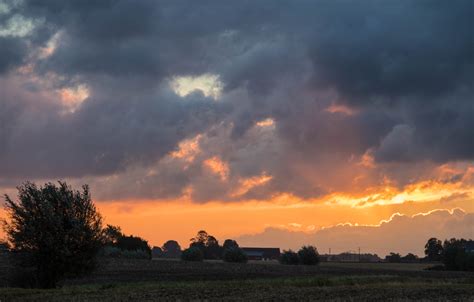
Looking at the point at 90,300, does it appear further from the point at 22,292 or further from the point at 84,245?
the point at 84,245

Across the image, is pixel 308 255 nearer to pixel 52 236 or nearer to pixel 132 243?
pixel 132 243

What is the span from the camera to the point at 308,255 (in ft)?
534

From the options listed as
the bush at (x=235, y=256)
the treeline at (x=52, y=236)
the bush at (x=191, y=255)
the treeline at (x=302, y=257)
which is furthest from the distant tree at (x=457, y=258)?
Result: the treeline at (x=52, y=236)

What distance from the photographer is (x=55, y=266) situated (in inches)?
2058

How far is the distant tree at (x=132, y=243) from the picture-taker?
18738 centimetres

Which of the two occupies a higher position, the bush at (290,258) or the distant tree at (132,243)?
the distant tree at (132,243)

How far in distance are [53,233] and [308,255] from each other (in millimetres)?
118355

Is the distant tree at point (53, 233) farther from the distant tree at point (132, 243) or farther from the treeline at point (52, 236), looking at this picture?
the distant tree at point (132, 243)

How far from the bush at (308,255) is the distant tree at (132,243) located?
49921mm

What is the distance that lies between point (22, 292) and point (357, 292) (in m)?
24.8

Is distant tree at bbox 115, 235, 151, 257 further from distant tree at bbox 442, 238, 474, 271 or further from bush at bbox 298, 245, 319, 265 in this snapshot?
distant tree at bbox 442, 238, 474, 271

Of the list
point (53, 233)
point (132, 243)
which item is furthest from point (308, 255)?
point (53, 233)

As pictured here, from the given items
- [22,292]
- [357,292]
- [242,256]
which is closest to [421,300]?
[357,292]

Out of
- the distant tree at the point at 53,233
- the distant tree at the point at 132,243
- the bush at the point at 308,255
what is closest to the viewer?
the distant tree at the point at 53,233
